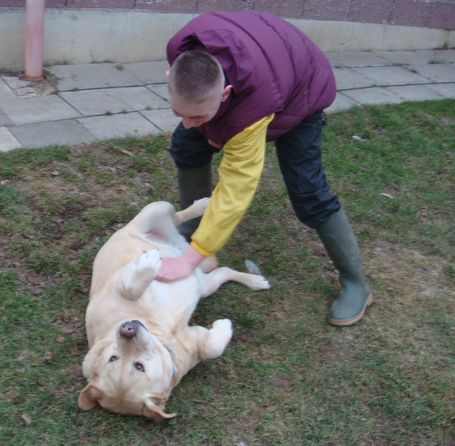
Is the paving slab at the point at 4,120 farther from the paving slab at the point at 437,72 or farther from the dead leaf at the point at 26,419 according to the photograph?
the paving slab at the point at 437,72

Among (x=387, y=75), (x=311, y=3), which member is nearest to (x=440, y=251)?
(x=387, y=75)

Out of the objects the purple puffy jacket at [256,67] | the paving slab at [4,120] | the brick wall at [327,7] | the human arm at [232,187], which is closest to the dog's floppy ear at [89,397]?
the human arm at [232,187]

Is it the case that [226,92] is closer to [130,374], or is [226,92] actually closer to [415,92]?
[130,374]

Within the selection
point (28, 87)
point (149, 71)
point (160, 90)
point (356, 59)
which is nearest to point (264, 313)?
point (160, 90)

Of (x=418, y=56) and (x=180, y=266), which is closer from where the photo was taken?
(x=180, y=266)

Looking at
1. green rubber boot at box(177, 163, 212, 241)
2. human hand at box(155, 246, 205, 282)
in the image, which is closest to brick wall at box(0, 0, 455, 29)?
green rubber boot at box(177, 163, 212, 241)

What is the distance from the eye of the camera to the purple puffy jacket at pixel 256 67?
275 centimetres

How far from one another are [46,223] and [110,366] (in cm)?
162

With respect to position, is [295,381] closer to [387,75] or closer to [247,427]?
[247,427]

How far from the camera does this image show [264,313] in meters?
3.60

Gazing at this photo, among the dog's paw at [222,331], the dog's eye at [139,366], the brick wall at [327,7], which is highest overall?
the brick wall at [327,7]

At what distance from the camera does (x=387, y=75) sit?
7262 millimetres

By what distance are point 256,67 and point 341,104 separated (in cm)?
358

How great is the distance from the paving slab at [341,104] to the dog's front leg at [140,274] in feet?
11.6
